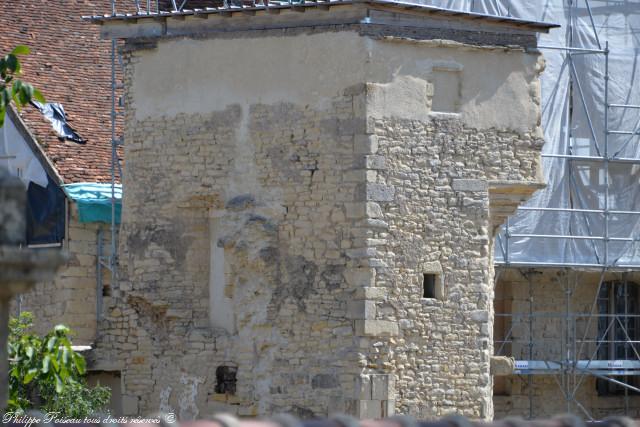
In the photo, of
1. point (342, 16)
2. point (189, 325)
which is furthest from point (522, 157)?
point (189, 325)

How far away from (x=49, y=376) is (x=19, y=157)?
9.08m

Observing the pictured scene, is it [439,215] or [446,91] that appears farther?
[446,91]

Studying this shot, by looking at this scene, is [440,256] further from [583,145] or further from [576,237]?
[583,145]

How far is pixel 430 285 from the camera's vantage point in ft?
62.3

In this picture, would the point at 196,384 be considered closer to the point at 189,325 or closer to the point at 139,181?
the point at 189,325

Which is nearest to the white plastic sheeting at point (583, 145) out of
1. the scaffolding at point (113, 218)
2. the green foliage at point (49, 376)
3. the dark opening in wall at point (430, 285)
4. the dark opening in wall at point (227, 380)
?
the dark opening in wall at point (430, 285)

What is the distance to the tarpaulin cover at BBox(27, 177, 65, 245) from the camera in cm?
2200

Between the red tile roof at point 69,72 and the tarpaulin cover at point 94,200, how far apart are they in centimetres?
43

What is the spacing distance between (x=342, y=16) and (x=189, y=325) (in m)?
4.13

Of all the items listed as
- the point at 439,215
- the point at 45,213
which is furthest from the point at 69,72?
the point at 439,215

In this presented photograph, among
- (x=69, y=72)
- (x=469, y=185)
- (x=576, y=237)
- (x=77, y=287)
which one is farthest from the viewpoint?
(x=69, y=72)

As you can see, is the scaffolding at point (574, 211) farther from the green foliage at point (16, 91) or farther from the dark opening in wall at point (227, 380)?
the green foliage at point (16, 91)

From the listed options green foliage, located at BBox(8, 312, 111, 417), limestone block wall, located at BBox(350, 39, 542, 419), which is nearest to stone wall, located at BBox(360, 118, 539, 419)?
limestone block wall, located at BBox(350, 39, 542, 419)

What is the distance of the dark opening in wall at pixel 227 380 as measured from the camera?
1900 cm
